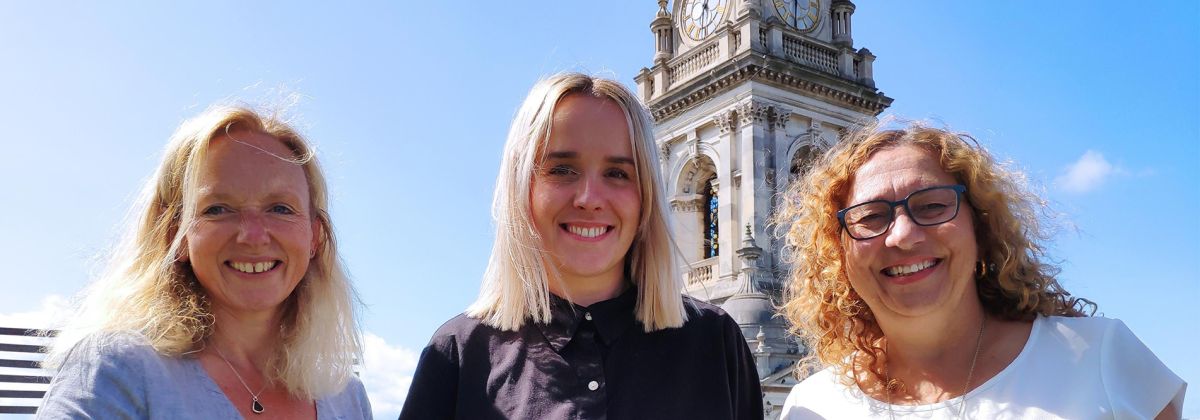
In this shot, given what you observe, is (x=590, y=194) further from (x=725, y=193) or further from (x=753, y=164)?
(x=725, y=193)

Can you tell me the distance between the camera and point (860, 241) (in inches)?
144

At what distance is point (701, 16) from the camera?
26453 millimetres

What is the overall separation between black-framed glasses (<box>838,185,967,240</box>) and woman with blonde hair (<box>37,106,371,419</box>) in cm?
220

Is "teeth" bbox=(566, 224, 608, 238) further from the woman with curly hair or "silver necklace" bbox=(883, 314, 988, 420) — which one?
"silver necklace" bbox=(883, 314, 988, 420)

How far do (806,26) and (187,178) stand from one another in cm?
2448

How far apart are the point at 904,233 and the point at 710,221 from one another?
23.1 m

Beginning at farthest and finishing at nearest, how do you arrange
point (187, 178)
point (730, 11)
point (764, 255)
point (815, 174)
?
point (730, 11) → point (764, 255) → point (815, 174) → point (187, 178)

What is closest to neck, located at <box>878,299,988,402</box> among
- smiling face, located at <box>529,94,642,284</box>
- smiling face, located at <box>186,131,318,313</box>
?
smiling face, located at <box>529,94,642,284</box>

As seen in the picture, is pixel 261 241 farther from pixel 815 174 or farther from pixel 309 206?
pixel 815 174

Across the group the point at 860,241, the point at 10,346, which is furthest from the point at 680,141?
the point at 860,241

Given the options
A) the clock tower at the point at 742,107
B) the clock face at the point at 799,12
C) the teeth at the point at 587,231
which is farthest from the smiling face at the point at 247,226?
the clock face at the point at 799,12

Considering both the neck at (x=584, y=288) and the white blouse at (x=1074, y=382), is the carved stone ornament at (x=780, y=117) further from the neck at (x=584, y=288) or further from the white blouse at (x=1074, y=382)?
the neck at (x=584, y=288)

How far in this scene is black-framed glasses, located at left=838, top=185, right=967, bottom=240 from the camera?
3.53m

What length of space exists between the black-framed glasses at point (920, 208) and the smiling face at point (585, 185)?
1.07 meters
